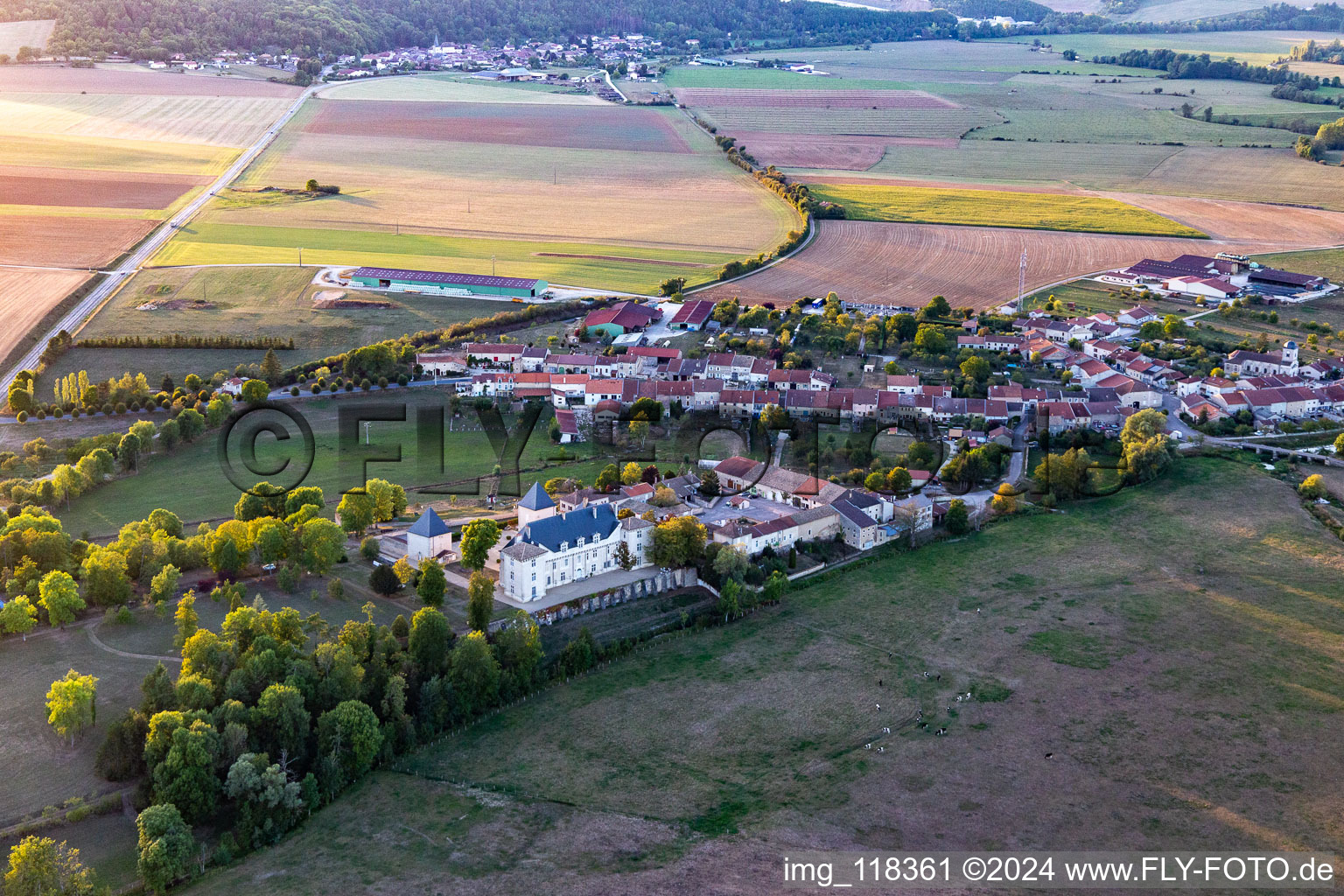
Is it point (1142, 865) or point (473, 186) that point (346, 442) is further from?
point (473, 186)

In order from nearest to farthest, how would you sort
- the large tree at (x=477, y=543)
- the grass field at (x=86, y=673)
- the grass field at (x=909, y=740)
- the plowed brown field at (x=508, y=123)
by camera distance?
the grass field at (x=909, y=740) → the grass field at (x=86, y=673) → the large tree at (x=477, y=543) → the plowed brown field at (x=508, y=123)

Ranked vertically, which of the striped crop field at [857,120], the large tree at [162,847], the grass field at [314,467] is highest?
the striped crop field at [857,120]

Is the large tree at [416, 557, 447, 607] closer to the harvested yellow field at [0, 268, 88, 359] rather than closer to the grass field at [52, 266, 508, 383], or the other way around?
the grass field at [52, 266, 508, 383]

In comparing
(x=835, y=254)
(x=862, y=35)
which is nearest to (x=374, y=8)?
(x=862, y=35)

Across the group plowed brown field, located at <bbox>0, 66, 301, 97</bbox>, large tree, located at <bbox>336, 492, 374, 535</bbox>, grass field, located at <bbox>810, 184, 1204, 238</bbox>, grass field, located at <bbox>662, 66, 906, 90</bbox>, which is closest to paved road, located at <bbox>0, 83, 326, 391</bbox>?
plowed brown field, located at <bbox>0, 66, 301, 97</bbox>

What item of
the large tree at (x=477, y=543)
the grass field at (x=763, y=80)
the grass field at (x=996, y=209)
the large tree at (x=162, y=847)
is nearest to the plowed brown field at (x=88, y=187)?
the grass field at (x=996, y=209)

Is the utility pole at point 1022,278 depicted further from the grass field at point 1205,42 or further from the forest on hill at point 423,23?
the grass field at point 1205,42

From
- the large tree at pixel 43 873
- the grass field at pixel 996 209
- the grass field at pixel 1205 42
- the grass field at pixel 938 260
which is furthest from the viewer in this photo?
the grass field at pixel 1205 42
